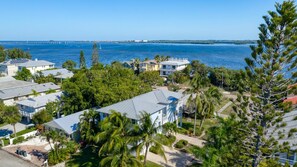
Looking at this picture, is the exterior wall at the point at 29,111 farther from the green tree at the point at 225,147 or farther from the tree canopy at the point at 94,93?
the green tree at the point at 225,147

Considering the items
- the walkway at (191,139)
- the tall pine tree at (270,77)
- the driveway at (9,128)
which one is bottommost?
the driveway at (9,128)

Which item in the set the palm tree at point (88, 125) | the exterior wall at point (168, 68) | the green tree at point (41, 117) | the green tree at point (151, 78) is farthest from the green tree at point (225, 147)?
the exterior wall at point (168, 68)

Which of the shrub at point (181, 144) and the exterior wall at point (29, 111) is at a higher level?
the exterior wall at point (29, 111)

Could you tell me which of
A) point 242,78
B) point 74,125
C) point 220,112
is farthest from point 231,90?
point 242,78

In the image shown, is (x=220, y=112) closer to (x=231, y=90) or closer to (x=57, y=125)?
(x=231, y=90)

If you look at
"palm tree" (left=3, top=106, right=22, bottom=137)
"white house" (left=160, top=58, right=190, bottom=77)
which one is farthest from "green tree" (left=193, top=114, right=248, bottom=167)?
"white house" (left=160, top=58, right=190, bottom=77)

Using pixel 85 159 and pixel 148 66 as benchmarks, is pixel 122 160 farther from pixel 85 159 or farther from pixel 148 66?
pixel 148 66

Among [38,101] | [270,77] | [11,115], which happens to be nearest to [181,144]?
[270,77]

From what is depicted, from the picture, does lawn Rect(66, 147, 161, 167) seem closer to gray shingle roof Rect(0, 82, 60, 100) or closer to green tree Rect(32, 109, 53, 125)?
green tree Rect(32, 109, 53, 125)
